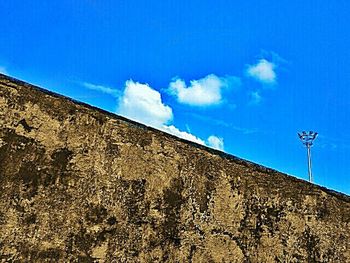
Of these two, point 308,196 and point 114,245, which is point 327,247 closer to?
point 308,196

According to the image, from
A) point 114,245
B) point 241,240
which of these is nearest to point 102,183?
point 114,245

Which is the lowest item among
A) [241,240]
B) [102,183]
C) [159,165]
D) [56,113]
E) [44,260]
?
[44,260]

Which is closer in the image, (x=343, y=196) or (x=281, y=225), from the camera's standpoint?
(x=281, y=225)

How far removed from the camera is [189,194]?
7.34ft

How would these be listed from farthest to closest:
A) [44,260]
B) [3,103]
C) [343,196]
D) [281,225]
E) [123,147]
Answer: [343,196] < [281,225] < [123,147] < [3,103] < [44,260]

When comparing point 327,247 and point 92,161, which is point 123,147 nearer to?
point 92,161

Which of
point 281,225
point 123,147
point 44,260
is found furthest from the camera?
point 281,225

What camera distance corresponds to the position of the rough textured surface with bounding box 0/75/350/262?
188 cm

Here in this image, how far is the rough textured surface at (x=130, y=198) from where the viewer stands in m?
1.88

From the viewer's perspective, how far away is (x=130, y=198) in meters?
2.08

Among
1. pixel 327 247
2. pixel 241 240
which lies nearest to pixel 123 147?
pixel 241 240

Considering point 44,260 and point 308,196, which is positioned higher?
point 308,196

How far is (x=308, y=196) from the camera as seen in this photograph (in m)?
2.58

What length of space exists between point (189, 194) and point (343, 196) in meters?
1.06
